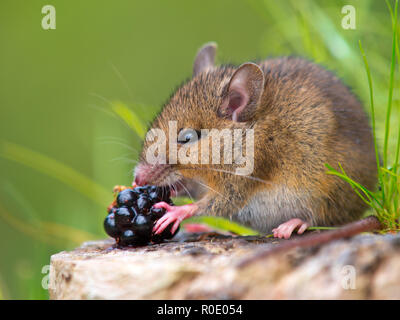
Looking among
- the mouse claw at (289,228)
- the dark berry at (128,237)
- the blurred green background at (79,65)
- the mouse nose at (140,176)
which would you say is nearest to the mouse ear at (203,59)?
the mouse nose at (140,176)

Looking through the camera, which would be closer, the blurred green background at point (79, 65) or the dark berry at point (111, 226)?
the dark berry at point (111, 226)

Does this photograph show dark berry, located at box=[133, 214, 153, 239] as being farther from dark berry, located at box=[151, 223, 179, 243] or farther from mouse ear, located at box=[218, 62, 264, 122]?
mouse ear, located at box=[218, 62, 264, 122]

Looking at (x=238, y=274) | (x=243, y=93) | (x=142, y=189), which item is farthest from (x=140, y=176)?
(x=238, y=274)

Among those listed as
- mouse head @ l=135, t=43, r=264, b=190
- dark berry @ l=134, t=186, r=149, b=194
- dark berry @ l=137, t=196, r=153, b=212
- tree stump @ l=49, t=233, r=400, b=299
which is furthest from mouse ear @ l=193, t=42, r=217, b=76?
tree stump @ l=49, t=233, r=400, b=299

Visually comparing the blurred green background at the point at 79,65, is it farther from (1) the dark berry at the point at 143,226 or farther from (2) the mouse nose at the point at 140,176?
(1) the dark berry at the point at 143,226

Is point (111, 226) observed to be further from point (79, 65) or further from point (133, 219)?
point (79, 65)

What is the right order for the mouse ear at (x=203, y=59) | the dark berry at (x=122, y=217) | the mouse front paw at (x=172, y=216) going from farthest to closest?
the mouse ear at (x=203, y=59) → the mouse front paw at (x=172, y=216) → the dark berry at (x=122, y=217)

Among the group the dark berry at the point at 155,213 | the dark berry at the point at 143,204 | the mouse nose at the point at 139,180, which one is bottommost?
the dark berry at the point at 155,213
